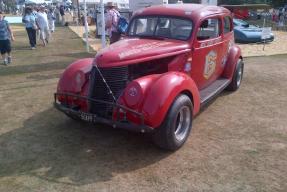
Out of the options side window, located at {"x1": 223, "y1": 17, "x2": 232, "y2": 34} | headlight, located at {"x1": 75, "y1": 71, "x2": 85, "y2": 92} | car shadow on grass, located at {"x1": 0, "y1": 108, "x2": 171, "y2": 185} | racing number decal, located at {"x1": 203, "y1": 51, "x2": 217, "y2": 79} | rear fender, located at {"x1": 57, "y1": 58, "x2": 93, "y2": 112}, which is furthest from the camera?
side window, located at {"x1": 223, "y1": 17, "x2": 232, "y2": 34}

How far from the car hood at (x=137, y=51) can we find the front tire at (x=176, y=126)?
31.2 inches

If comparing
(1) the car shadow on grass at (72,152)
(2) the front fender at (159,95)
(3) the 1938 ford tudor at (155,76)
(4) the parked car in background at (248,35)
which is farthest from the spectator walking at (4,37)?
(4) the parked car in background at (248,35)

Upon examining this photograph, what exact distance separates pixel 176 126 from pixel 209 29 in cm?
237

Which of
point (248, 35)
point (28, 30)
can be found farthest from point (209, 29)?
point (248, 35)

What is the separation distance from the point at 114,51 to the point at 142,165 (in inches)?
65.3

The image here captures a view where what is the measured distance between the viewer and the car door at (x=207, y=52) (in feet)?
20.1

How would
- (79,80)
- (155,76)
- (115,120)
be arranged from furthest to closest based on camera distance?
(79,80) < (155,76) < (115,120)

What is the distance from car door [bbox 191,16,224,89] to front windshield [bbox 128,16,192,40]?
0.23 metres

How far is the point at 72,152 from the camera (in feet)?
16.5

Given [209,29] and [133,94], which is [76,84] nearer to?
[133,94]

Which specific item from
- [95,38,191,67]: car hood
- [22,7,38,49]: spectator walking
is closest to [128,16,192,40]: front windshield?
[95,38,191,67]: car hood

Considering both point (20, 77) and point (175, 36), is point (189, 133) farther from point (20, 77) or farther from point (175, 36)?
point (20, 77)

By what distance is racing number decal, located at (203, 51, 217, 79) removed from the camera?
21.4ft

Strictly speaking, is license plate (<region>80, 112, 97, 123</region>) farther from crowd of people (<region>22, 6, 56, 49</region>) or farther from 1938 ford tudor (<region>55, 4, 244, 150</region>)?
crowd of people (<region>22, 6, 56, 49</region>)
